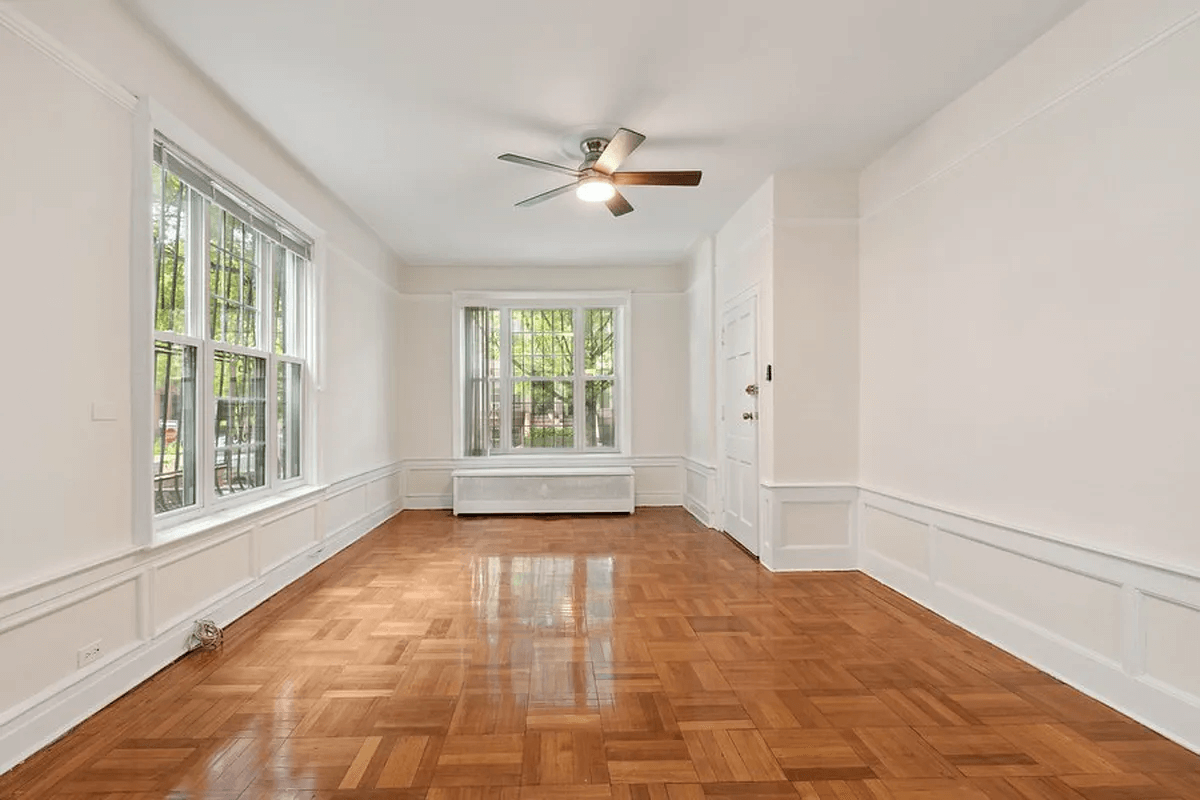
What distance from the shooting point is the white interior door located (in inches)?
208

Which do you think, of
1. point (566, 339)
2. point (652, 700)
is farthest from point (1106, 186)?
point (566, 339)

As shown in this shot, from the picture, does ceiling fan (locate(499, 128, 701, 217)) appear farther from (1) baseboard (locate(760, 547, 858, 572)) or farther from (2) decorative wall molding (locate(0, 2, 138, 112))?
(1) baseboard (locate(760, 547, 858, 572))

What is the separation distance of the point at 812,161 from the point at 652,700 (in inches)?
139

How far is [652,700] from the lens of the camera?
2697 millimetres

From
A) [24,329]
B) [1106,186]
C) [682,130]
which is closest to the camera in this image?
[24,329]

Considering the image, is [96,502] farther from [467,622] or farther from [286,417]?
[286,417]

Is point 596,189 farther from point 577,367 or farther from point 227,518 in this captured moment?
point 577,367

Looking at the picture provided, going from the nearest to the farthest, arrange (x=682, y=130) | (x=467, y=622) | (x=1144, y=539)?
(x=1144, y=539)
(x=467, y=622)
(x=682, y=130)

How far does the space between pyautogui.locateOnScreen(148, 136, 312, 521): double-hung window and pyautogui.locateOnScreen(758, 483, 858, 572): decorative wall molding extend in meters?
3.36

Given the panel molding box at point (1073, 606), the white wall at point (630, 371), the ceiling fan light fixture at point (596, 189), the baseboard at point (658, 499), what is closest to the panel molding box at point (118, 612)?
the ceiling fan light fixture at point (596, 189)

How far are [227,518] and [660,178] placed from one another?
3025mm

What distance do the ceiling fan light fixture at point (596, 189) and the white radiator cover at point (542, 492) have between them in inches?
146

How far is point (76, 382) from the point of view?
255 centimetres

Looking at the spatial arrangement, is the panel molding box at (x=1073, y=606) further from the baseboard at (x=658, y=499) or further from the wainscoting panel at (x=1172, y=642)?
the baseboard at (x=658, y=499)
